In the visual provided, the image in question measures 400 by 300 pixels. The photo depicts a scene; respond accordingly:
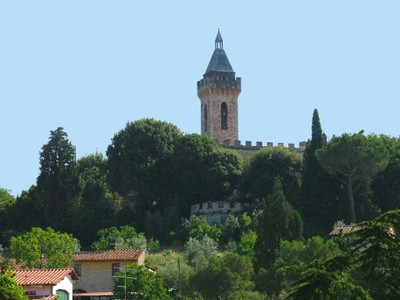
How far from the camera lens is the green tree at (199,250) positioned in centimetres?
6397

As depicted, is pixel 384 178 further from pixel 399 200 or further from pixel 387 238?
pixel 387 238

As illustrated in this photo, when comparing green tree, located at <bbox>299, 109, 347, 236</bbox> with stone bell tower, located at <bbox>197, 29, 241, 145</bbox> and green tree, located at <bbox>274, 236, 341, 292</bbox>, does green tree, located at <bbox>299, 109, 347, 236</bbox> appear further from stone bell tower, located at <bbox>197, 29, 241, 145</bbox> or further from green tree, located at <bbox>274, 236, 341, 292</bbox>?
stone bell tower, located at <bbox>197, 29, 241, 145</bbox>

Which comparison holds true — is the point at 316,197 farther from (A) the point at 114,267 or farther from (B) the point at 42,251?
(B) the point at 42,251

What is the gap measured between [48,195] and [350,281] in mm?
54287

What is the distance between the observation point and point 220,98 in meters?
102

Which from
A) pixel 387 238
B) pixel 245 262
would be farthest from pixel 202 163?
pixel 387 238

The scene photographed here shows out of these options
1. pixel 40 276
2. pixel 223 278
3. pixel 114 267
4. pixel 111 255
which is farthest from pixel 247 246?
pixel 40 276

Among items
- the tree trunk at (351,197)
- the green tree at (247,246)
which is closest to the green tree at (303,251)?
the green tree at (247,246)

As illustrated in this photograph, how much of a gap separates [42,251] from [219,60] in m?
49.2

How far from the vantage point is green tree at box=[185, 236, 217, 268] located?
63969mm

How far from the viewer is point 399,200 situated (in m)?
72.8

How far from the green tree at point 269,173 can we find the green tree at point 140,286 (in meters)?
24.9

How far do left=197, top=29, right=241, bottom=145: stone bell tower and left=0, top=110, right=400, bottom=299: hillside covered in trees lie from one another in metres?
16.2

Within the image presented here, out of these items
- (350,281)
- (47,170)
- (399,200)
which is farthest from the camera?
(47,170)
